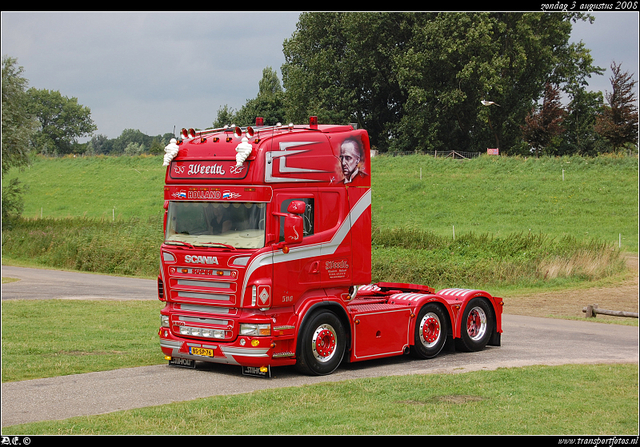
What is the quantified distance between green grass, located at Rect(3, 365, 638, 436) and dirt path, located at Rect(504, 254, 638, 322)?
9824mm

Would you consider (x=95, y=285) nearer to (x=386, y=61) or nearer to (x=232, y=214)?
(x=232, y=214)

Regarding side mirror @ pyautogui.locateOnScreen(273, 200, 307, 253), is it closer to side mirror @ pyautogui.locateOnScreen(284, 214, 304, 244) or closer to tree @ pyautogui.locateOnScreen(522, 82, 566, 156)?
side mirror @ pyautogui.locateOnScreen(284, 214, 304, 244)

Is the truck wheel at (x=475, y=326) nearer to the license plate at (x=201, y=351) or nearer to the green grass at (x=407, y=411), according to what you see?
the green grass at (x=407, y=411)

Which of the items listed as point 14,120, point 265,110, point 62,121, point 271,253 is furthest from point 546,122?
point 62,121

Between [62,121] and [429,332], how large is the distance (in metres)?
108

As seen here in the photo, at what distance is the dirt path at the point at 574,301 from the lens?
21078mm

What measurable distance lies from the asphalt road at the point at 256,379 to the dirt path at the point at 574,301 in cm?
192

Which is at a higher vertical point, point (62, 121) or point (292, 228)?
point (62, 121)

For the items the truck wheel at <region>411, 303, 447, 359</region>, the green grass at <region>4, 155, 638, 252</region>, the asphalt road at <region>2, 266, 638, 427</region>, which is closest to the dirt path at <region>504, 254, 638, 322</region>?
the asphalt road at <region>2, 266, 638, 427</region>

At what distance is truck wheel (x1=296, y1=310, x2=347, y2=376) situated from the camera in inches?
463

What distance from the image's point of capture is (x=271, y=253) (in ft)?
37.3

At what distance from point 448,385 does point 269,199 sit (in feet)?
12.6

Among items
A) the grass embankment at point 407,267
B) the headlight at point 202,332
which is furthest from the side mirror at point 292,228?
the grass embankment at point 407,267

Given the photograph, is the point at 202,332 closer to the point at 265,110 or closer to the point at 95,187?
the point at 95,187
